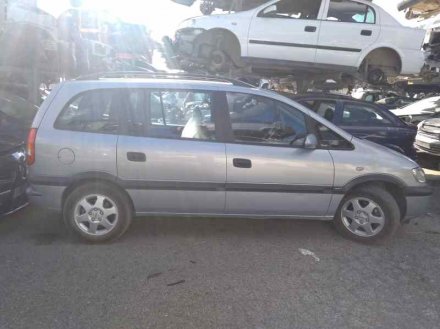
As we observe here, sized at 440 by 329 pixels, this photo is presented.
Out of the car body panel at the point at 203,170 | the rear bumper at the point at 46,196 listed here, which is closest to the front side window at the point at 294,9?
the car body panel at the point at 203,170

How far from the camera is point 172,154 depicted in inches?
156

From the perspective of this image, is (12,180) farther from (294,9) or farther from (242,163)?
(294,9)

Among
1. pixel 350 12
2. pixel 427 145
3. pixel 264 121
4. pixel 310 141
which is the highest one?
pixel 350 12

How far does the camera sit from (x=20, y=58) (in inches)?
297

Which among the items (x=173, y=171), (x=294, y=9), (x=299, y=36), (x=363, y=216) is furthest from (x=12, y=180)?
(x=294, y=9)

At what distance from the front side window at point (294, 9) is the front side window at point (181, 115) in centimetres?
362

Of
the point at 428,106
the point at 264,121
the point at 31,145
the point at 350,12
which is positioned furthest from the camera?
the point at 428,106

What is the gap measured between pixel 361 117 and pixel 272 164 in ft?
12.8

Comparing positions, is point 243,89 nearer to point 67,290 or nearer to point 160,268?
point 160,268

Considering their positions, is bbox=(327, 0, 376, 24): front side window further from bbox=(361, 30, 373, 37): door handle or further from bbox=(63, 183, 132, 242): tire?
bbox=(63, 183, 132, 242): tire

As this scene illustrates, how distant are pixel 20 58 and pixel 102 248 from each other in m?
5.06

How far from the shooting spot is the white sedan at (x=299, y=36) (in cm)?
715

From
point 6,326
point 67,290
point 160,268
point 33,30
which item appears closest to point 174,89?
point 160,268

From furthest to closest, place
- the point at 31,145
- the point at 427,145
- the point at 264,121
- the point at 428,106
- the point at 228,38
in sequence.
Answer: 1. the point at 428,106
2. the point at 427,145
3. the point at 228,38
4. the point at 264,121
5. the point at 31,145
